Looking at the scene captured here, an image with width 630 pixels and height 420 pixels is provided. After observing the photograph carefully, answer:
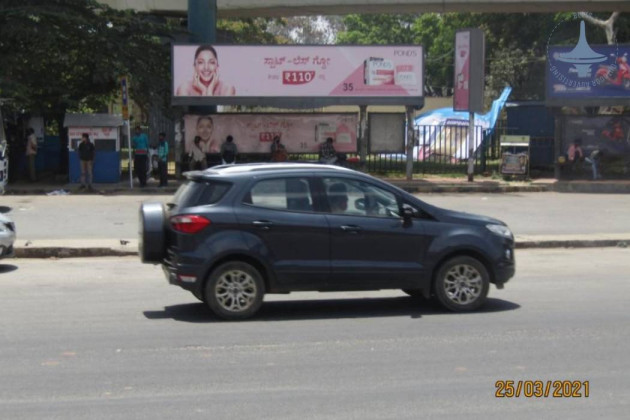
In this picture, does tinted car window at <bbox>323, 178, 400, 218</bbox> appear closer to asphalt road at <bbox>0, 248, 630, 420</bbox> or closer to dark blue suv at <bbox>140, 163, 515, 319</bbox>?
dark blue suv at <bbox>140, 163, 515, 319</bbox>

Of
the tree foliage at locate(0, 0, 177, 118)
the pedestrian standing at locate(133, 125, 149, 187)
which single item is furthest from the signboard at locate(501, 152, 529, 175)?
the pedestrian standing at locate(133, 125, 149, 187)

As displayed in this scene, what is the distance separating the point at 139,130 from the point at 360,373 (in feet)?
68.9

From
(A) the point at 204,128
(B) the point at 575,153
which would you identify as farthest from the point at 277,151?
(B) the point at 575,153

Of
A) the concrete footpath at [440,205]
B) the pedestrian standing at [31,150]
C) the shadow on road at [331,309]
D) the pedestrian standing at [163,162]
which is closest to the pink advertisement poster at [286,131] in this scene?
the pedestrian standing at [163,162]

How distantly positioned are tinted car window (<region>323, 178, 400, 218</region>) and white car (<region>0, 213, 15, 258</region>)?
5.83 meters

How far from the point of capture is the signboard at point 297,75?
90.7ft

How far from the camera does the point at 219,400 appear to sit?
661 centimetres

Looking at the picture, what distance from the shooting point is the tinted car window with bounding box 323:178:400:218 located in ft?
31.3

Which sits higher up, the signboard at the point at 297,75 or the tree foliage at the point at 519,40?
the tree foliage at the point at 519,40

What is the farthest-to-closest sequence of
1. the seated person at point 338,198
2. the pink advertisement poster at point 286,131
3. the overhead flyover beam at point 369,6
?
the overhead flyover beam at point 369,6 → the pink advertisement poster at point 286,131 → the seated person at point 338,198
